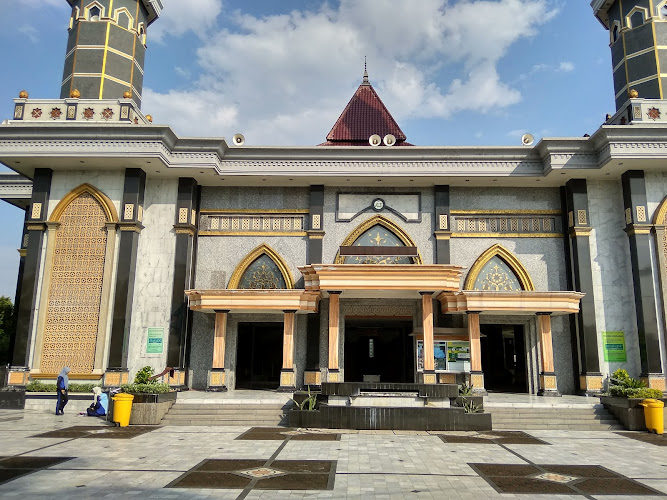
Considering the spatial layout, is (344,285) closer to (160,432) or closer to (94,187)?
(160,432)

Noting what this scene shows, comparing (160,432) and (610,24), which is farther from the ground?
(610,24)

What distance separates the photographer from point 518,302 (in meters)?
15.9

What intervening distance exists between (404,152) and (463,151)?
188 centimetres

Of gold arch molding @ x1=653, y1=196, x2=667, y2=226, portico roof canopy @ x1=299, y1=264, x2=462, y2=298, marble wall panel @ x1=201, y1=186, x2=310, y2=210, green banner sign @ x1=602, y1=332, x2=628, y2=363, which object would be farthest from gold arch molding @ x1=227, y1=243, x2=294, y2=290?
gold arch molding @ x1=653, y1=196, x2=667, y2=226

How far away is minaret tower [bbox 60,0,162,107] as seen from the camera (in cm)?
1791

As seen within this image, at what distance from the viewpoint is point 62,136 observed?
53.7 feet

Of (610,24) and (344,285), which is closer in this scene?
(344,285)

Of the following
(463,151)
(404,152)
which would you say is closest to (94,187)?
(404,152)

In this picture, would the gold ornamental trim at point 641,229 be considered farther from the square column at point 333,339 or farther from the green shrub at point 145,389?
the green shrub at point 145,389

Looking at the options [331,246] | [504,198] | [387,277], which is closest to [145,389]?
[387,277]

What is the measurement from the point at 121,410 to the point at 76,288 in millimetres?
5761

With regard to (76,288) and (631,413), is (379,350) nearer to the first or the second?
(631,413)

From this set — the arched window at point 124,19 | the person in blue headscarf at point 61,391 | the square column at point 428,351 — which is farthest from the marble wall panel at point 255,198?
the person in blue headscarf at point 61,391

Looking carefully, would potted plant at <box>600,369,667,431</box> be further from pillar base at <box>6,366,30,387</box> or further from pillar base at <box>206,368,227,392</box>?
pillar base at <box>6,366,30,387</box>
